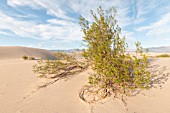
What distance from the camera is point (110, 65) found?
3.86 metres

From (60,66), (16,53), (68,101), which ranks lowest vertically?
(68,101)

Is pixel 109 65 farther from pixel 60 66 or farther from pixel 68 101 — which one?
pixel 60 66

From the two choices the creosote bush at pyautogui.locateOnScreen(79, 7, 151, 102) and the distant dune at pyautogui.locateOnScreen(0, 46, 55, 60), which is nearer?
the creosote bush at pyautogui.locateOnScreen(79, 7, 151, 102)

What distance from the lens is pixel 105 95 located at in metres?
3.84

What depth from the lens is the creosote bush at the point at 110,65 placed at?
3.61 m

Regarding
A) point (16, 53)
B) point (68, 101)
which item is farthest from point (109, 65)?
point (16, 53)

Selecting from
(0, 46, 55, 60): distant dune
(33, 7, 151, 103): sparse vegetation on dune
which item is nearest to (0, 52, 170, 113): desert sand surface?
(33, 7, 151, 103): sparse vegetation on dune

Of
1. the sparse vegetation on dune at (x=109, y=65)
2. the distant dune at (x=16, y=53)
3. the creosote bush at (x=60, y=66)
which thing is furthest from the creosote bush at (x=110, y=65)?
the distant dune at (x=16, y=53)

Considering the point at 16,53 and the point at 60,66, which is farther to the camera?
the point at 16,53

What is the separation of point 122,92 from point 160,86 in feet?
4.99

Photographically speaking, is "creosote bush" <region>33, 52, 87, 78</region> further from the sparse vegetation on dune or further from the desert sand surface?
the desert sand surface

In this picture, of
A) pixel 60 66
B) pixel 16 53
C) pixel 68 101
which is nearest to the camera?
pixel 68 101

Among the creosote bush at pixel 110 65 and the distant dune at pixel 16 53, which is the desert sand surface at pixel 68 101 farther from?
the distant dune at pixel 16 53

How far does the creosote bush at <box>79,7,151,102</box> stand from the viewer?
3.61m
